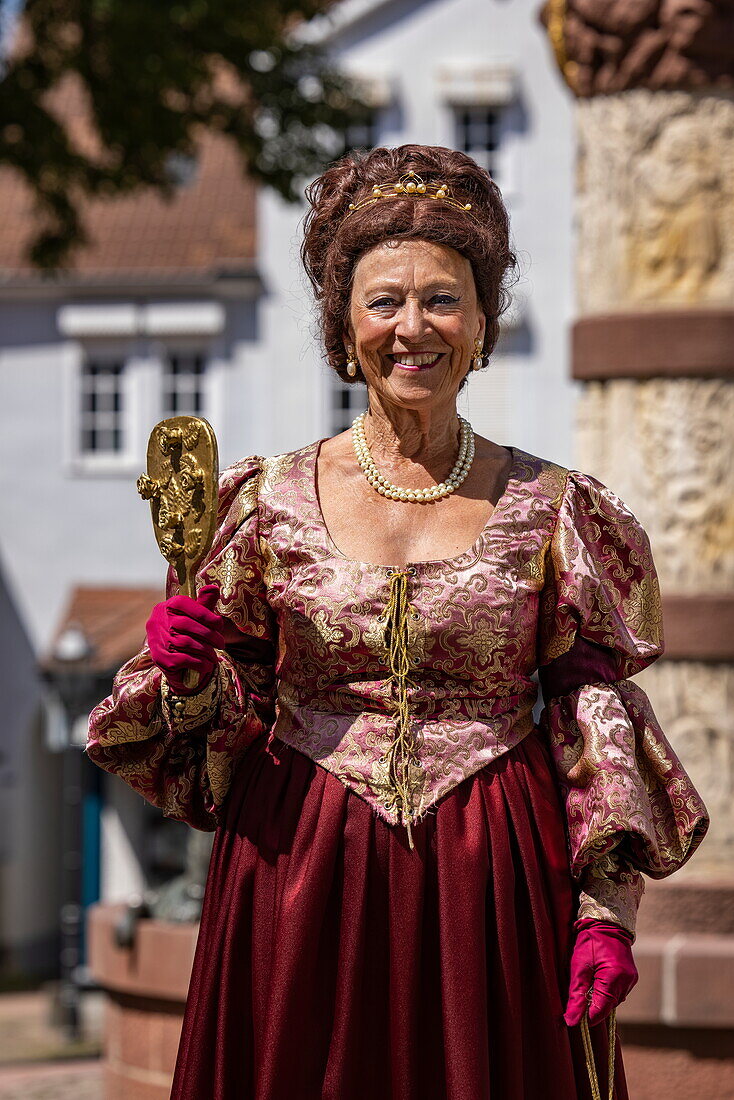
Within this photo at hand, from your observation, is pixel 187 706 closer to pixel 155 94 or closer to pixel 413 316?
pixel 413 316

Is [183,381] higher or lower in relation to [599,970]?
higher

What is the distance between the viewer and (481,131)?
702 inches

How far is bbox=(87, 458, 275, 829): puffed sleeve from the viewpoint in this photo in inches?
121

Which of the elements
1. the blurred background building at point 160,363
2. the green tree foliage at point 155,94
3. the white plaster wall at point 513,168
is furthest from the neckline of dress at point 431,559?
the white plaster wall at point 513,168

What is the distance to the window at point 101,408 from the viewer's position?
18547 millimetres

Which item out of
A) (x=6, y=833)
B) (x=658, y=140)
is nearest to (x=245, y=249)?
(x=6, y=833)

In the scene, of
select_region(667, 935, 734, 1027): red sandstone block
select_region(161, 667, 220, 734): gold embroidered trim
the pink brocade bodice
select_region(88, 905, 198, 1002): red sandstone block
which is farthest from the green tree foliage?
select_region(161, 667, 220, 734): gold embroidered trim

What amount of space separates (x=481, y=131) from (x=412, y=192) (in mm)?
15193

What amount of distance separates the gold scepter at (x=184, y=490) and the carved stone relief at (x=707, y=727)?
2.82 m

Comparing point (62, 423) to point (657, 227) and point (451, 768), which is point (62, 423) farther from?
point (451, 768)

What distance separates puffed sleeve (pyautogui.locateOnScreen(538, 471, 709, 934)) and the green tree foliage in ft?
23.2

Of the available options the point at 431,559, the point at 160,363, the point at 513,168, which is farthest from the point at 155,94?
the point at 160,363

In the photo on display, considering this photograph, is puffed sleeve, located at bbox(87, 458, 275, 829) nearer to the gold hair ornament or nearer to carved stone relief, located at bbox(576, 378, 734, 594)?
the gold hair ornament

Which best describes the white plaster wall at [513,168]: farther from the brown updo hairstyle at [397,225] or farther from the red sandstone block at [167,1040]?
the brown updo hairstyle at [397,225]
